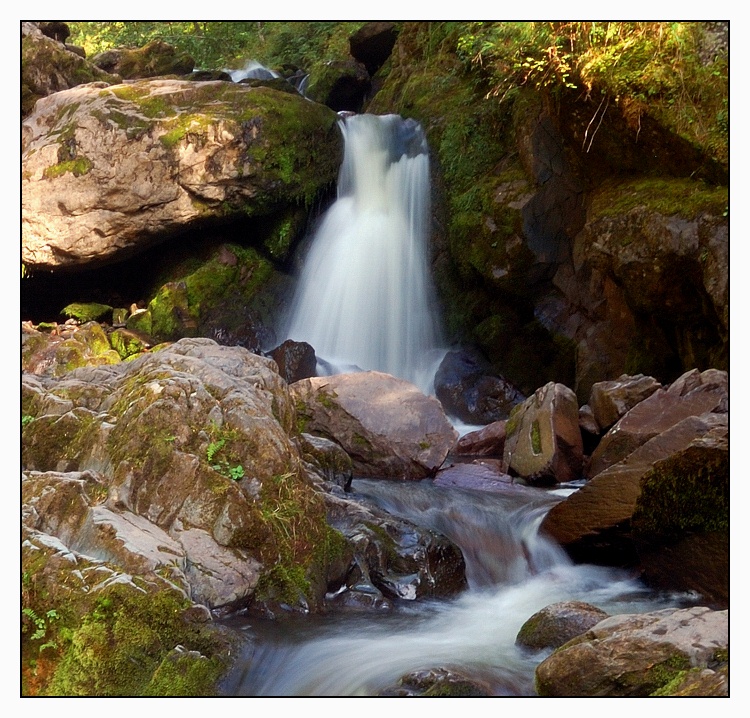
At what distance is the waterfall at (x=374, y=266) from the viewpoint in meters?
9.94

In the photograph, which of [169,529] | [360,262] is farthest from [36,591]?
[360,262]

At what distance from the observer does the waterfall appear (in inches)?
391

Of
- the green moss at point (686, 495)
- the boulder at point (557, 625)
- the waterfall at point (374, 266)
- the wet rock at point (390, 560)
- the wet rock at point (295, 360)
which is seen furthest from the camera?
the waterfall at point (374, 266)

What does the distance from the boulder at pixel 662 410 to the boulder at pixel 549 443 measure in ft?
1.00

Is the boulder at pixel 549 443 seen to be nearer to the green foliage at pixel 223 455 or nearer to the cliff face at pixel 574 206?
the cliff face at pixel 574 206

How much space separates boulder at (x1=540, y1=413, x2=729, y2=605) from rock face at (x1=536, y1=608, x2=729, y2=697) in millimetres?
982

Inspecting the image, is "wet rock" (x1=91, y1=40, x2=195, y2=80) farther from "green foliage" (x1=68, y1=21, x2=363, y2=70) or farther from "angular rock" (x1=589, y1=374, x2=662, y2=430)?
"angular rock" (x1=589, y1=374, x2=662, y2=430)

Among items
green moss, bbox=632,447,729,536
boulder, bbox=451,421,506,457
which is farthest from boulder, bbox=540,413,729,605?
boulder, bbox=451,421,506,457

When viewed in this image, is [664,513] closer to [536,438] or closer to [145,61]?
[536,438]

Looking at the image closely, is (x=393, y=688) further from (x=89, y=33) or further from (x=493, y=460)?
(x=89, y=33)

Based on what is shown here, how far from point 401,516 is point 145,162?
662cm

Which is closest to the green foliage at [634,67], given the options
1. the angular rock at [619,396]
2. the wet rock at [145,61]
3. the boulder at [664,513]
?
the angular rock at [619,396]

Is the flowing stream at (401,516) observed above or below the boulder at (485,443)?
above

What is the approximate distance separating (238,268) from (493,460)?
5.24 m
